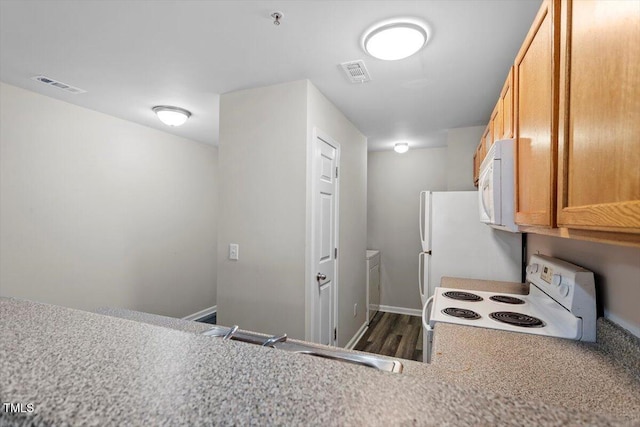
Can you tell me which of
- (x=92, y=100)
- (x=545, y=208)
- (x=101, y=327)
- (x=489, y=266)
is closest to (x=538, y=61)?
(x=545, y=208)

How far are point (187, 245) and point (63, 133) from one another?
1.83m

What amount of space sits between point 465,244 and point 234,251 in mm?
1891

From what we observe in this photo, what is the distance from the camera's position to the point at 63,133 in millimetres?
2699

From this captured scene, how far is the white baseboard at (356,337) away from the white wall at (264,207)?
46.2 inches

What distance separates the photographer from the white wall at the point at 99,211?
95.0 inches

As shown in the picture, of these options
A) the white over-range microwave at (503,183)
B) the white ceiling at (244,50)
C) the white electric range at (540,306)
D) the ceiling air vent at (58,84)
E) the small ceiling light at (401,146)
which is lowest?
the white electric range at (540,306)

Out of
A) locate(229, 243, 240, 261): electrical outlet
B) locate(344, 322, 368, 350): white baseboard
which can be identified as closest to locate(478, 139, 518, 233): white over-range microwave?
locate(229, 243, 240, 261): electrical outlet

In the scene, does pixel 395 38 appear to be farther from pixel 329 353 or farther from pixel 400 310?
pixel 400 310

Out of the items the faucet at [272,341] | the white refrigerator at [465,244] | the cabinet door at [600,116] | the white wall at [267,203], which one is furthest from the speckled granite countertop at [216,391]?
the white refrigerator at [465,244]

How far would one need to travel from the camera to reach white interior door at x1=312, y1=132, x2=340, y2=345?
2400 millimetres

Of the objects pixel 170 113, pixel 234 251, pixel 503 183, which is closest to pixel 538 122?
pixel 503 183

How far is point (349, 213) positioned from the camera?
325cm

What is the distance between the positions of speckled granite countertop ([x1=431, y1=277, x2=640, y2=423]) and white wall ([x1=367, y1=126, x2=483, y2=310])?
314 cm

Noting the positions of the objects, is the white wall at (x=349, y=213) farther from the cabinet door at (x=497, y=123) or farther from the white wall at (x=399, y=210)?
the cabinet door at (x=497, y=123)
